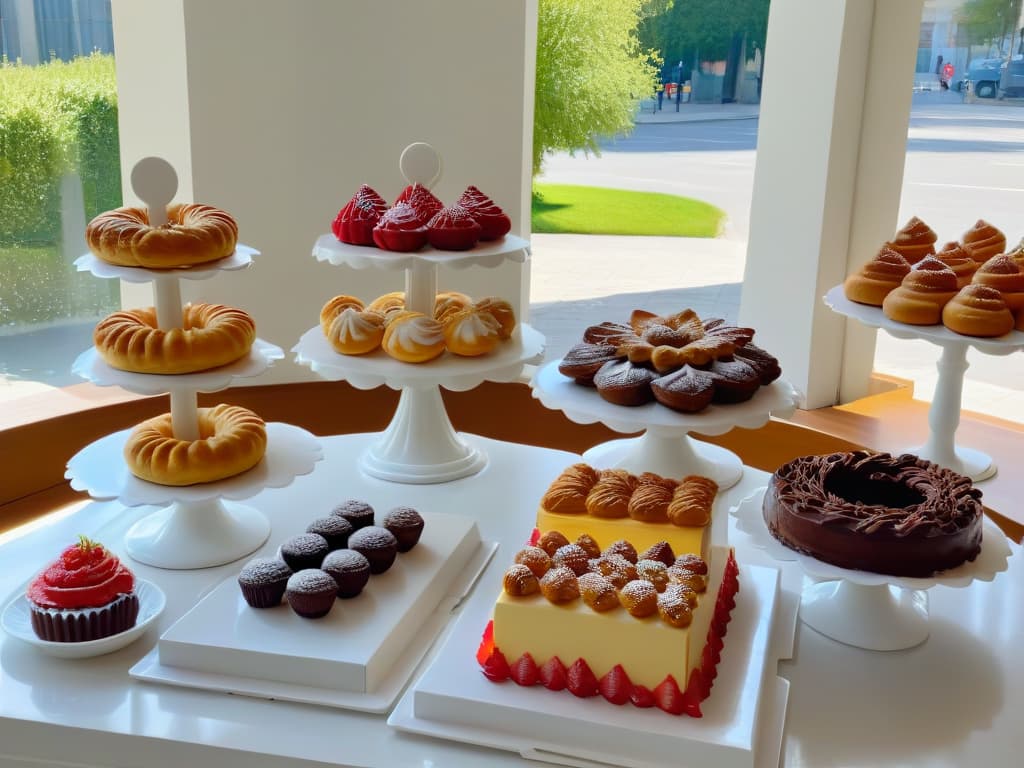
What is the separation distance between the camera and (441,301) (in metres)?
1.85

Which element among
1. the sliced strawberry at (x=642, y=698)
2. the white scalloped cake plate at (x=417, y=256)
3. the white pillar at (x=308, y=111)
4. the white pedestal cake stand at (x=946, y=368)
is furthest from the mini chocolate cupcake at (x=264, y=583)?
the white pillar at (x=308, y=111)

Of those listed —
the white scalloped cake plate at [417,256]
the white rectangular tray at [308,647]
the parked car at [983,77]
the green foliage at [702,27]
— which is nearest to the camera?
the white rectangular tray at [308,647]

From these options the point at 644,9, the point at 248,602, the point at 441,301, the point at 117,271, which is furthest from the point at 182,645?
the point at 644,9

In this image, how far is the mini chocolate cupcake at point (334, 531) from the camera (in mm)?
1373

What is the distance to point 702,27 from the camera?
337cm

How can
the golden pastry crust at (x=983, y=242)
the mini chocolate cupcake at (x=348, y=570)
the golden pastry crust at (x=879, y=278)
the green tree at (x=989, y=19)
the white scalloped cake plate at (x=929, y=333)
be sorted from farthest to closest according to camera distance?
the green tree at (x=989, y=19)
the golden pastry crust at (x=983, y=242)
the golden pastry crust at (x=879, y=278)
the white scalloped cake plate at (x=929, y=333)
the mini chocolate cupcake at (x=348, y=570)

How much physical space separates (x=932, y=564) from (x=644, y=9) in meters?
2.68

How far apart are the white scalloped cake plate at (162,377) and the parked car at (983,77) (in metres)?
2.34

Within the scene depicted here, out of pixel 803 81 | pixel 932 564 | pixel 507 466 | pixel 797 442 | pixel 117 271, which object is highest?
→ pixel 803 81

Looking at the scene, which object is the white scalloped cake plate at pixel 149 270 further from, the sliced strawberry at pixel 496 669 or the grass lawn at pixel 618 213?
the grass lawn at pixel 618 213

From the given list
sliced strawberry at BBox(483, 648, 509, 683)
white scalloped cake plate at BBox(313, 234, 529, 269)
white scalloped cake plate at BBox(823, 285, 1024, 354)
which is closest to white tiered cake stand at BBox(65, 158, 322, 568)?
white scalloped cake plate at BBox(313, 234, 529, 269)

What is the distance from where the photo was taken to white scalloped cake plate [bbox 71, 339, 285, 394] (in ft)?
4.50

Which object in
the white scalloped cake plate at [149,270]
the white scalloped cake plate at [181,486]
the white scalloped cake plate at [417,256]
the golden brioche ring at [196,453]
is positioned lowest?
the white scalloped cake plate at [181,486]

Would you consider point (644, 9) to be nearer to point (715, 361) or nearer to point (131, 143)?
point (131, 143)
